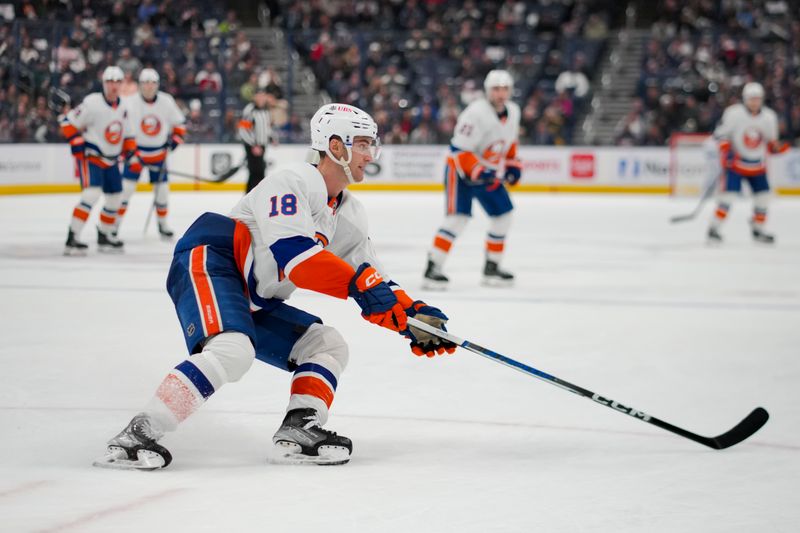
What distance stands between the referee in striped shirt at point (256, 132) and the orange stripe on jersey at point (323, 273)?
319 inches

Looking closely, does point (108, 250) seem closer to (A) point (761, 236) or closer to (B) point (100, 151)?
(B) point (100, 151)

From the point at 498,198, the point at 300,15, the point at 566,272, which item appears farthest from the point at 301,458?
the point at 300,15

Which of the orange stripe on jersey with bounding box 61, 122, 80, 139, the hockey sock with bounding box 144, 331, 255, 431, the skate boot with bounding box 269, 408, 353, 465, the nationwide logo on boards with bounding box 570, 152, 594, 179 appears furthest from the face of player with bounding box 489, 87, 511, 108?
the nationwide logo on boards with bounding box 570, 152, 594, 179

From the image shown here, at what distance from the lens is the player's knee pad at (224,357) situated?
2.84 m

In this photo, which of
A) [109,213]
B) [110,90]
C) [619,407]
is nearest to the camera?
[619,407]

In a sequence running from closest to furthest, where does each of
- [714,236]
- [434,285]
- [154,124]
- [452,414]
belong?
[452,414]
[434,285]
[154,124]
[714,236]

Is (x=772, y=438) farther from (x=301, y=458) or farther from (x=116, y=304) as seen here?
(x=116, y=304)

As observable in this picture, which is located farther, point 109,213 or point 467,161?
point 109,213

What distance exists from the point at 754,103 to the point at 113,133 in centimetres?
571

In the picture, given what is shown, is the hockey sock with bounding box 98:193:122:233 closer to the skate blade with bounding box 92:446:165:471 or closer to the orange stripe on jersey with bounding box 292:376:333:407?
the orange stripe on jersey with bounding box 292:376:333:407

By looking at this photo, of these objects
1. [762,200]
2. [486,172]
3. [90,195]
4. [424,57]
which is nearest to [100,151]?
[90,195]

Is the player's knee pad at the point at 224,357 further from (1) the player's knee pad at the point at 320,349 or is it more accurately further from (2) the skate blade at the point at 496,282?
(2) the skate blade at the point at 496,282

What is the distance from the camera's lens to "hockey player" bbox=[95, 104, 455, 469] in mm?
2855

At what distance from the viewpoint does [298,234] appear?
2893 millimetres
